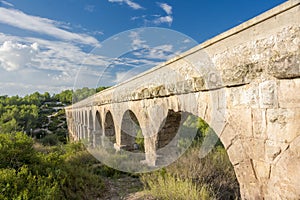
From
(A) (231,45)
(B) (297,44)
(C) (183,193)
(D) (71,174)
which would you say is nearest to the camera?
(B) (297,44)

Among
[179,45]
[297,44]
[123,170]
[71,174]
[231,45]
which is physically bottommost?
[123,170]

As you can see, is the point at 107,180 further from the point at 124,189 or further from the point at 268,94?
the point at 268,94

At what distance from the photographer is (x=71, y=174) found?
5.02 m

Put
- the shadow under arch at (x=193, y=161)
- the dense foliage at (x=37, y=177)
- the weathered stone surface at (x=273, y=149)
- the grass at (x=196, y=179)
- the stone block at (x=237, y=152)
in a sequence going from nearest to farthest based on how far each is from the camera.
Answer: the weathered stone surface at (x=273, y=149) → the stone block at (x=237, y=152) → the dense foliage at (x=37, y=177) → the grass at (x=196, y=179) → the shadow under arch at (x=193, y=161)

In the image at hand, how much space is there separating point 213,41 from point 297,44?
122 centimetres

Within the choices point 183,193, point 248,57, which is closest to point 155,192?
point 183,193

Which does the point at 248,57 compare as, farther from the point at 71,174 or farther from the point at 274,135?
the point at 71,174

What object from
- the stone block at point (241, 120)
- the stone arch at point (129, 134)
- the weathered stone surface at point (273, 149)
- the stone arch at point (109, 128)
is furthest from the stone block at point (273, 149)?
the stone arch at point (109, 128)

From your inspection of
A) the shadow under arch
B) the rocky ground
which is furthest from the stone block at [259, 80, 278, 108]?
the rocky ground

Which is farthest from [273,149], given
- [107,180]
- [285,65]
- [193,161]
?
[107,180]

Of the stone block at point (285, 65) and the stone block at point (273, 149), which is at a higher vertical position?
the stone block at point (285, 65)

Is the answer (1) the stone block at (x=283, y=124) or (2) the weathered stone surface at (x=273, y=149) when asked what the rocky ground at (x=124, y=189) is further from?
(1) the stone block at (x=283, y=124)

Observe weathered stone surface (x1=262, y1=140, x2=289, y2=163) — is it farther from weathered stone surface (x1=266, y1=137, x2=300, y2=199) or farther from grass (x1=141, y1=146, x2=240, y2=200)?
grass (x1=141, y1=146, x2=240, y2=200)

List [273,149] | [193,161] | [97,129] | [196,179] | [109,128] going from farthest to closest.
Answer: [97,129], [109,128], [193,161], [196,179], [273,149]
